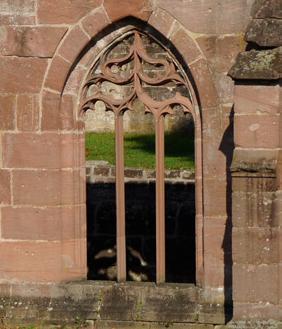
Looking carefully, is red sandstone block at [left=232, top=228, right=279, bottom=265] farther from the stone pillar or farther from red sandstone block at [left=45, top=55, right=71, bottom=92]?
red sandstone block at [left=45, top=55, right=71, bottom=92]

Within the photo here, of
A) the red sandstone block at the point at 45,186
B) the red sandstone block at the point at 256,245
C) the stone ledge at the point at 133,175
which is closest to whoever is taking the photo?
the red sandstone block at the point at 256,245

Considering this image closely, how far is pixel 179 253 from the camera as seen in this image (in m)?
18.5

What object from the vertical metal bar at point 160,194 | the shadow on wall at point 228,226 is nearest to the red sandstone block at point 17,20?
the vertical metal bar at point 160,194

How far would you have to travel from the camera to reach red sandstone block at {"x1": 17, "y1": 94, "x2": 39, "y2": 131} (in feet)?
49.0

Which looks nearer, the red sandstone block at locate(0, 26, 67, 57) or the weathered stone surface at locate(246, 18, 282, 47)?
the weathered stone surface at locate(246, 18, 282, 47)

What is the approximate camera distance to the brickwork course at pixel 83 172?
1445 centimetres

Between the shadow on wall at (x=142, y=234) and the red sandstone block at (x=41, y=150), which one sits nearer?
the red sandstone block at (x=41, y=150)

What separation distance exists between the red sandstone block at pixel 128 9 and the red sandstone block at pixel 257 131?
1502mm

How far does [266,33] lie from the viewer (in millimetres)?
13867

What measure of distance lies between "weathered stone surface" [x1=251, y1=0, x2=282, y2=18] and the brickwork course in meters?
0.03

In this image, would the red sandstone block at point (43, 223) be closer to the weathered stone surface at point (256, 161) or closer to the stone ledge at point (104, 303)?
the stone ledge at point (104, 303)

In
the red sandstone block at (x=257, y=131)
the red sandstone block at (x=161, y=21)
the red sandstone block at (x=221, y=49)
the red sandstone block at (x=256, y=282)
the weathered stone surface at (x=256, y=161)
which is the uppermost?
the red sandstone block at (x=161, y=21)

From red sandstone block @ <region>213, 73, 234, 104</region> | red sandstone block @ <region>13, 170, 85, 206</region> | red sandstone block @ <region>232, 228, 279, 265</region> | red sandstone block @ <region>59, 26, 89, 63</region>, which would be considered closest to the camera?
red sandstone block @ <region>232, 228, 279, 265</region>

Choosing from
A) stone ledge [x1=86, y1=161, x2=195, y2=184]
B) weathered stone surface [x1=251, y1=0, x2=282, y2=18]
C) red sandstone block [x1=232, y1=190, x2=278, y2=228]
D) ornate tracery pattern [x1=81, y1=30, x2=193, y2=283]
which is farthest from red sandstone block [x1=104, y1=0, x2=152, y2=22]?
stone ledge [x1=86, y1=161, x2=195, y2=184]
